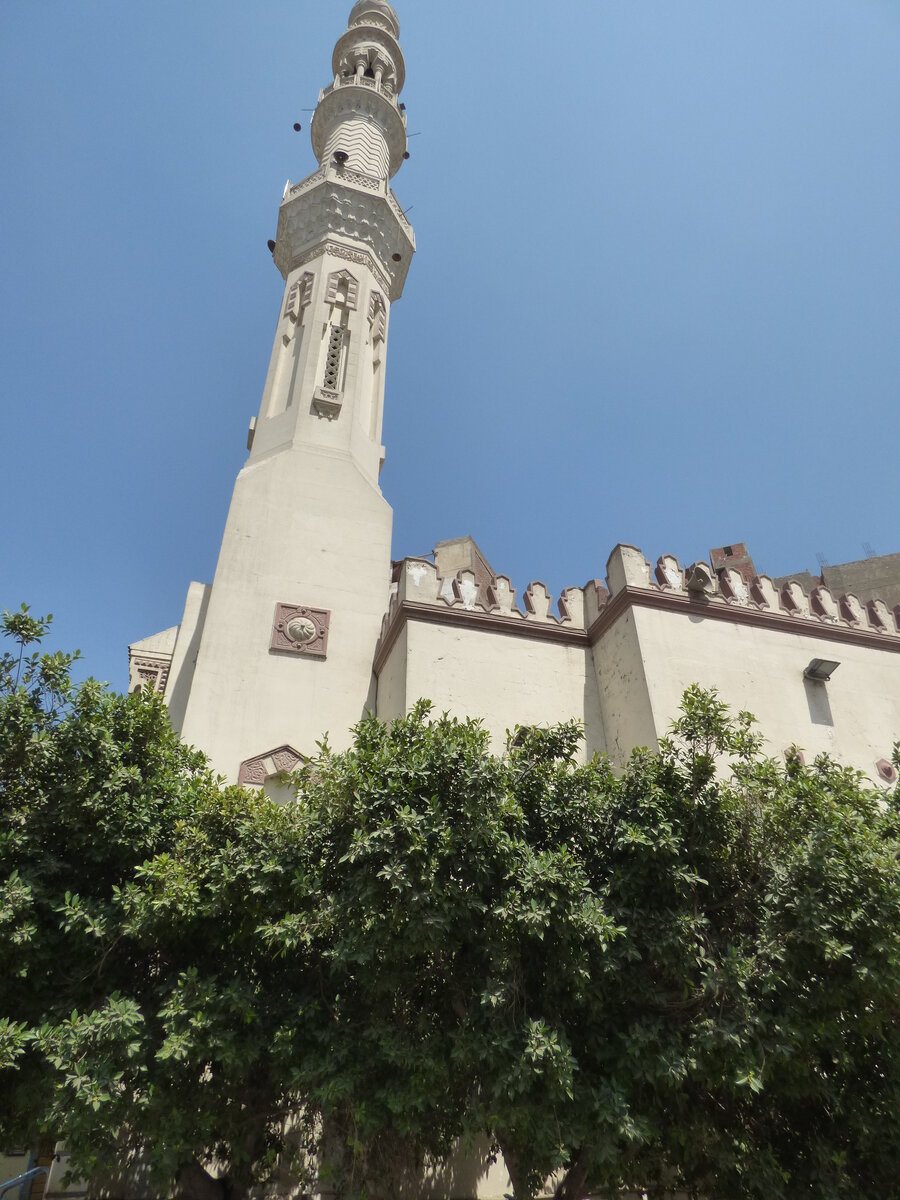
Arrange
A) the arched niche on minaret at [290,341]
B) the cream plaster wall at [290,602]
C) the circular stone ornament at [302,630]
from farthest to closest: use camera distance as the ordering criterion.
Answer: the arched niche on minaret at [290,341], the circular stone ornament at [302,630], the cream plaster wall at [290,602]

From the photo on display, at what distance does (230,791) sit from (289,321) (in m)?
14.3

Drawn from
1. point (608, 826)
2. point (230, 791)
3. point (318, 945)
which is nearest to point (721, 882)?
point (608, 826)

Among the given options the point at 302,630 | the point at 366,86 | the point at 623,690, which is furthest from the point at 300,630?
the point at 366,86

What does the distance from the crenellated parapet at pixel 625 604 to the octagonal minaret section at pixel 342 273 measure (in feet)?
16.3

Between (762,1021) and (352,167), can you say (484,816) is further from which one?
(352,167)

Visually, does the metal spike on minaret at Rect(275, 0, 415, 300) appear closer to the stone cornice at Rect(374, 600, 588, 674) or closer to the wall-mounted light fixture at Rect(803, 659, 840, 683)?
the stone cornice at Rect(374, 600, 588, 674)

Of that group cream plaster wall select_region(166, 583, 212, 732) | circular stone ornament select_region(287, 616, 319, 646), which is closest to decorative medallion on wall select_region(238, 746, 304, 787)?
cream plaster wall select_region(166, 583, 212, 732)

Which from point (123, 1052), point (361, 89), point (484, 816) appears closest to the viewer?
point (123, 1052)

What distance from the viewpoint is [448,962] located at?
707 cm

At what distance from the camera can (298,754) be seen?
13016 millimetres

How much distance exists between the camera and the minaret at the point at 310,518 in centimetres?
1345

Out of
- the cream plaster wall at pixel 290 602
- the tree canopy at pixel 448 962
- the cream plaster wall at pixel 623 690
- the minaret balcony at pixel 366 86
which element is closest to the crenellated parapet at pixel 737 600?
the cream plaster wall at pixel 623 690

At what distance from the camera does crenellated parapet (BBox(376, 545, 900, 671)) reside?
13008mm

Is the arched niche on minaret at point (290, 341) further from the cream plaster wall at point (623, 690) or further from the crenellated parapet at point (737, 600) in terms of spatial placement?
the cream plaster wall at point (623, 690)
